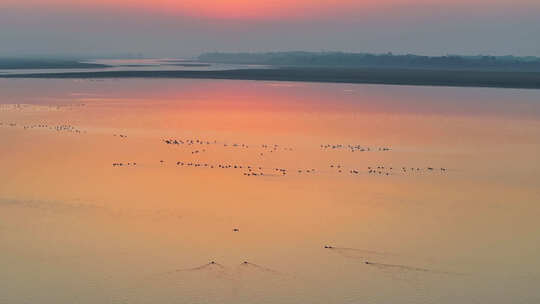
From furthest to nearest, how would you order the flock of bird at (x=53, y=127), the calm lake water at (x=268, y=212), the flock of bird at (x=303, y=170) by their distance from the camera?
the flock of bird at (x=53, y=127) < the flock of bird at (x=303, y=170) < the calm lake water at (x=268, y=212)

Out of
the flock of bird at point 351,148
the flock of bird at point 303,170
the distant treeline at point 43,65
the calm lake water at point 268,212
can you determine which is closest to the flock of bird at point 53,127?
the calm lake water at point 268,212

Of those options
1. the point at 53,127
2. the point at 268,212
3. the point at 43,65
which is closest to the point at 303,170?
the point at 268,212

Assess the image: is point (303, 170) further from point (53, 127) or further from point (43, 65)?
point (43, 65)

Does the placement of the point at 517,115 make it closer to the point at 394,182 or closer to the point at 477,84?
the point at 394,182

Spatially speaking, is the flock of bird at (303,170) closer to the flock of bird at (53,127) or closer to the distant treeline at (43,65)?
the flock of bird at (53,127)

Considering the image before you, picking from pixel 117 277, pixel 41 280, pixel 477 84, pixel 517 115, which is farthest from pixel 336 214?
pixel 477 84

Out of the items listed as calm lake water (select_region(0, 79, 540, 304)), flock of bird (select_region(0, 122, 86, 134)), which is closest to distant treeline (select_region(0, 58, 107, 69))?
calm lake water (select_region(0, 79, 540, 304))

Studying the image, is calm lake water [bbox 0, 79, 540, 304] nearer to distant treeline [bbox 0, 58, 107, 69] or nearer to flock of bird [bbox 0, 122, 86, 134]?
flock of bird [bbox 0, 122, 86, 134]

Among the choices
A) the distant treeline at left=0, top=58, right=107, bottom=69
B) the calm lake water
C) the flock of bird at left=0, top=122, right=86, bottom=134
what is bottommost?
the calm lake water

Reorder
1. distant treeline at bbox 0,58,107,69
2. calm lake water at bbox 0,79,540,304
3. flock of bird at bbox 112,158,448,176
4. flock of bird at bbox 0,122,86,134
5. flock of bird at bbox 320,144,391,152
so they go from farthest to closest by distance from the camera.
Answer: distant treeline at bbox 0,58,107,69
flock of bird at bbox 0,122,86,134
flock of bird at bbox 320,144,391,152
flock of bird at bbox 112,158,448,176
calm lake water at bbox 0,79,540,304
